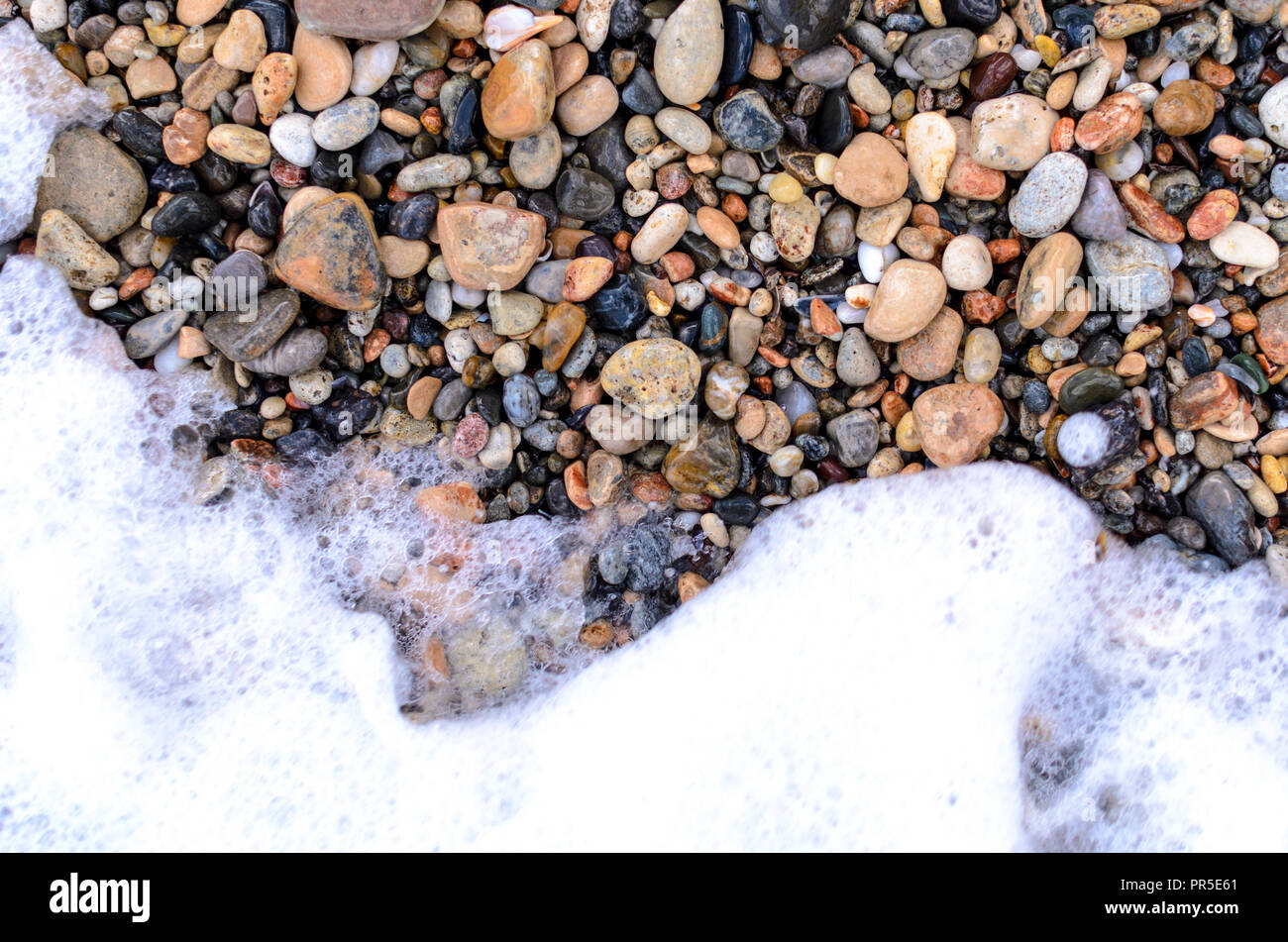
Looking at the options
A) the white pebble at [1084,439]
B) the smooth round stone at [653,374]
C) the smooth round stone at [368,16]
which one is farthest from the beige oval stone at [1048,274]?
the smooth round stone at [368,16]

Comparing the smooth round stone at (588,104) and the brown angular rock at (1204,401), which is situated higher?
the smooth round stone at (588,104)

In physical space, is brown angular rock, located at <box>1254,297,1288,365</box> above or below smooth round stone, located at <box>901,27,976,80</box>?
below

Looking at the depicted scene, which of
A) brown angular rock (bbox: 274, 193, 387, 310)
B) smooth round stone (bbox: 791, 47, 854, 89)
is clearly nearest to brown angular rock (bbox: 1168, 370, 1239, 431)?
smooth round stone (bbox: 791, 47, 854, 89)

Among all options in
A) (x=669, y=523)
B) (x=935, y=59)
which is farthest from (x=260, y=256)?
(x=935, y=59)

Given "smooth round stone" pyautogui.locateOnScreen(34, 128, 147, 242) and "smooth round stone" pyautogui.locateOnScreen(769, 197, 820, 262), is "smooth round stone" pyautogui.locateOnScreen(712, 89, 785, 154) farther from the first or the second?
"smooth round stone" pyautogui.locateOnScreen(34, 128, 147, 242)

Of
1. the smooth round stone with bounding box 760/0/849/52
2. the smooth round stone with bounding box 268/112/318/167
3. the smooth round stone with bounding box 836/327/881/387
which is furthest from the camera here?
the smooth round stone with bounding box 836/327/881/387

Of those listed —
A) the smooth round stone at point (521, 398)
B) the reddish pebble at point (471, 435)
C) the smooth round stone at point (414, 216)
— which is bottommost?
the reddish pebble at point (471, 435)

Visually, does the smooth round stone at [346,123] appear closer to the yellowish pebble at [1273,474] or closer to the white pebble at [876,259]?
the white pebble at [876,259]
